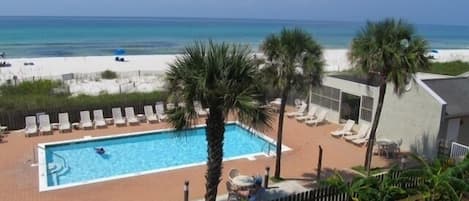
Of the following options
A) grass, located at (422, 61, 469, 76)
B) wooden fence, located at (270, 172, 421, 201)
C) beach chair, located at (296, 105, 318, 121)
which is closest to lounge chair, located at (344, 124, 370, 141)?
beach chair, located at (296, 105, 318, 121)

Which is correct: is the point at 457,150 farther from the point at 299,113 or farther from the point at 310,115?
the point at 299,113

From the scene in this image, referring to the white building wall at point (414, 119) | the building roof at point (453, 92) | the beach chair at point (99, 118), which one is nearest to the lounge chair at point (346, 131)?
the white building wall at point (414, 119)

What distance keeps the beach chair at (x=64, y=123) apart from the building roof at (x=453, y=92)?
50.7 ft

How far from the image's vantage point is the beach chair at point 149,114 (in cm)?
2069

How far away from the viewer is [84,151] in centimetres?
1691

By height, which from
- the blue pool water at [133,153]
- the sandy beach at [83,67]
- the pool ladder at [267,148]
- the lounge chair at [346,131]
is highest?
the sandy beach at [83,67]

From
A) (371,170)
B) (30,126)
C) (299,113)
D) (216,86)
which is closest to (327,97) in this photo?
(299,113)

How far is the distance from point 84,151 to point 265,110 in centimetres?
1090

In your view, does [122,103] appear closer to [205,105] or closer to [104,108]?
[104,108]

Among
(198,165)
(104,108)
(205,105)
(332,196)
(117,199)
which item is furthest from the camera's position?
(104,108)

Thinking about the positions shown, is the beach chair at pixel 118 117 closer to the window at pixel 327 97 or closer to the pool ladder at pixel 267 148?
the pool ladder at pixel 267 148

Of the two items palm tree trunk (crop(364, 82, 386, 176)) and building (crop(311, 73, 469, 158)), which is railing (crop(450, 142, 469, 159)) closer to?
building (crop(311, 73, 469, 158))

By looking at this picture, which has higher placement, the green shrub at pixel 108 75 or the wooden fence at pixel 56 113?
the green shrub at pixel 108 75

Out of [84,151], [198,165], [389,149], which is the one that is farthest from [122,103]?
[389,149]
